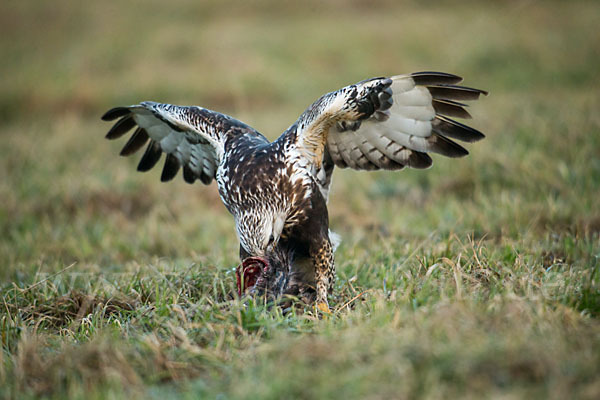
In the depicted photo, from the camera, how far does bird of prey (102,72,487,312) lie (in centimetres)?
364

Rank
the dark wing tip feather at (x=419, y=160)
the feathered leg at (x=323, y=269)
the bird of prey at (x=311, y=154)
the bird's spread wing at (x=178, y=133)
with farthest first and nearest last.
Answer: the bird's spread wing at (x=178, y=133) → the dark wing tip feather at (x=419, y=160) → the feathered leg at (x=323, y=269) → the bird of prey at (x=311, y=154)

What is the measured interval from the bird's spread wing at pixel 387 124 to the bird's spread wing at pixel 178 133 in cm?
61

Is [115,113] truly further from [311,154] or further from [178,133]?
[311,154]

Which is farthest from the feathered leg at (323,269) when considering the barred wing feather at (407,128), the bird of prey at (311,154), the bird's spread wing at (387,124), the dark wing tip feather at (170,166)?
the dark wing tip feather at (170,166)

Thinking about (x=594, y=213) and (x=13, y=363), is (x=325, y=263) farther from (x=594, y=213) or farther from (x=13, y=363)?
(x=594, y=213)

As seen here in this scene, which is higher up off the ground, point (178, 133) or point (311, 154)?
point (178, 133)

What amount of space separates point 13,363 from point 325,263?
5.98 ft

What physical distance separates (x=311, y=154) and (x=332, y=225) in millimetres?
2298

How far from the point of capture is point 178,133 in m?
4.71

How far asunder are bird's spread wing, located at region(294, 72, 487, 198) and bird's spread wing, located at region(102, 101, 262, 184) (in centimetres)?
61

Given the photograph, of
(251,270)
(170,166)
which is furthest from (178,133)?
(251,270)

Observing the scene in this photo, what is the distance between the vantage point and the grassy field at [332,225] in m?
2.41

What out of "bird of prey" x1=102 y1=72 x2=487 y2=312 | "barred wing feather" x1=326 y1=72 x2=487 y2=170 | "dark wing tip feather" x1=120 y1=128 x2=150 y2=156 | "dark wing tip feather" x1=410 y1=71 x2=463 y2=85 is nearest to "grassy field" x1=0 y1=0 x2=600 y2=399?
"bird of prey" x1=102 y1=72 x2=487 y2=312

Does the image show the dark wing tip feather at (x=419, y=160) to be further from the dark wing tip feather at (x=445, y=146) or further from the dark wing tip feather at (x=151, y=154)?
the dark wing tip feather at (x=151, y=154)
